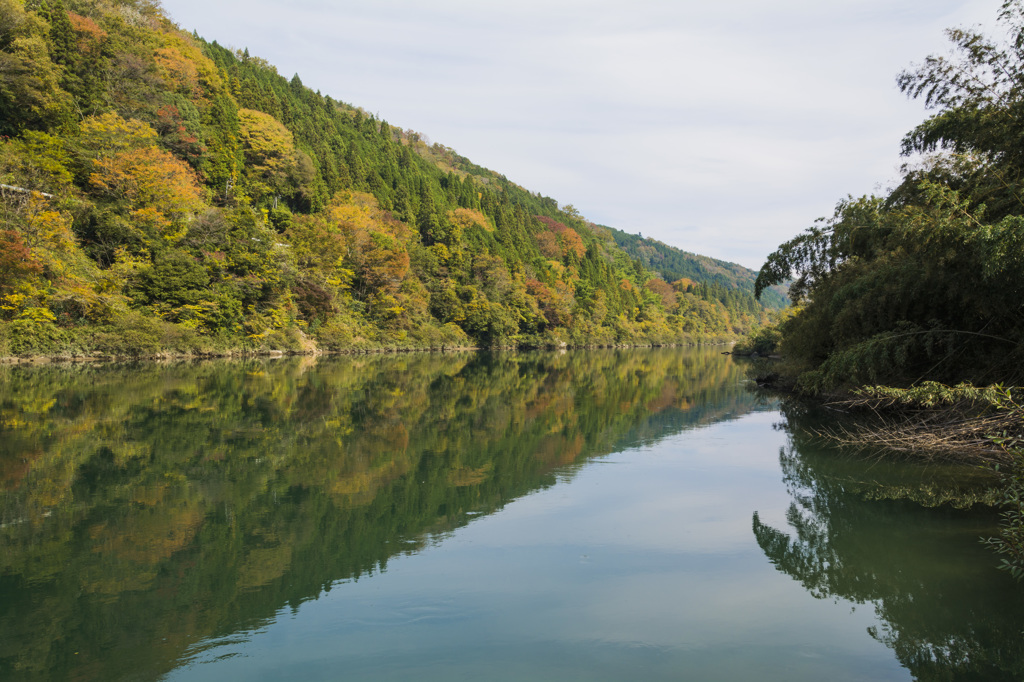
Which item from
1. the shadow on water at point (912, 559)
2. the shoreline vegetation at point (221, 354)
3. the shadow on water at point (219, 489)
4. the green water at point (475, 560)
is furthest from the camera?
the shoreline vegetation at point (221, 354)

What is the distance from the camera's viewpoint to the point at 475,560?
673 centimetres

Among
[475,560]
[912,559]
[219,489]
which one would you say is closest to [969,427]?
[912,559]

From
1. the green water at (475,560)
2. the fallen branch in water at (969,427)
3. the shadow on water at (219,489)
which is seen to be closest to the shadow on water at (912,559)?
the green water at (475,560)

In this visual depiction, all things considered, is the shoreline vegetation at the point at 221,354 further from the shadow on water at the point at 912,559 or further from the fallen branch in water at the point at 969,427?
the fallen branch in water at the point at 969,427

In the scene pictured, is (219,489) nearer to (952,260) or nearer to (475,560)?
(475,560)

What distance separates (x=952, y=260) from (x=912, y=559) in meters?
5.26

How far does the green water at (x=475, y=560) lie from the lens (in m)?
4.74

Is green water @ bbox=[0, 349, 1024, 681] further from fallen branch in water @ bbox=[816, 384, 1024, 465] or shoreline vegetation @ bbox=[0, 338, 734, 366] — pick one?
shoreline vegetation @ bbox=[0, 338, 734, 366]

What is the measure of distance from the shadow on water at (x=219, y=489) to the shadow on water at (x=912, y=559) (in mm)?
4088

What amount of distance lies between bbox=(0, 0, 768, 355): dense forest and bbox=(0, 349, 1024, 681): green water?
1822 cm

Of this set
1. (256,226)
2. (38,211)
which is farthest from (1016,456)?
(256,226)

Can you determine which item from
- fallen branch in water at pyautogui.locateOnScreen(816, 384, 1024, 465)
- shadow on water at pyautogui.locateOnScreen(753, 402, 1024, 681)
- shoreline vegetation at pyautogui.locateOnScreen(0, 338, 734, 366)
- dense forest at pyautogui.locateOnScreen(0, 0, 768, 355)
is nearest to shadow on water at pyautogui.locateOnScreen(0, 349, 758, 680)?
shadow on water at pyautogui.locateOnScreen(753, 402, 1024, 681)

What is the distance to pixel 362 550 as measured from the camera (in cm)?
691

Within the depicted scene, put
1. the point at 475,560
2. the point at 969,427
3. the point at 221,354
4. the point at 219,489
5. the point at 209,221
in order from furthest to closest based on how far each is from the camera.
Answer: the point at 221,354
the point at 209,221
the point at 219,489
the point at 969,427
the point at 475,560
